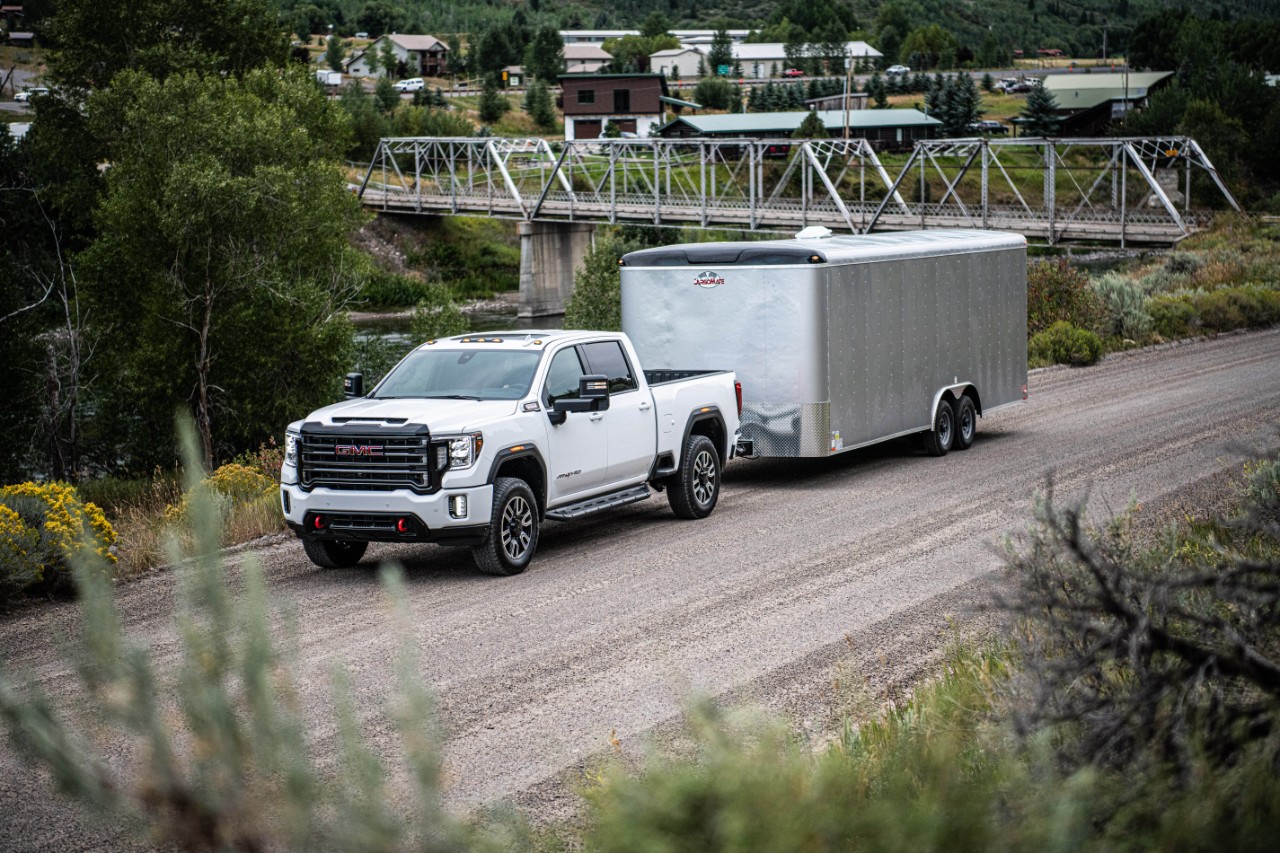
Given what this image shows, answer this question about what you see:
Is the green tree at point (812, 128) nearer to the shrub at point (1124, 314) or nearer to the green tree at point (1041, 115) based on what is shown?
the green tree at point (1041, 115)

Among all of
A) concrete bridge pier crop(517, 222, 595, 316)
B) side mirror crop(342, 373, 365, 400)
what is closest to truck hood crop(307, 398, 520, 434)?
side mirror crop(342, 373, 365, 400)

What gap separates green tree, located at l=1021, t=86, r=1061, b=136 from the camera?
392 ft

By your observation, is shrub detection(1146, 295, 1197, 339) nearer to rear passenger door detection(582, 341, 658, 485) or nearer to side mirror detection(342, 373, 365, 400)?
rear passenger door detection(582, 341, 658, 485)

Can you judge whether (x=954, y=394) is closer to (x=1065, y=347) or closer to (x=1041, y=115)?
(x=1065, y=347)

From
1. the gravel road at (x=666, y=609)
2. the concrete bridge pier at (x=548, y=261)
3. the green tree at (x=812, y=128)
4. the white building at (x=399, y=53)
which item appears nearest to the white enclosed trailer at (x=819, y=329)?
the gravel road at (x=666, y=609)

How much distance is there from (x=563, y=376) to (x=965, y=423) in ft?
25.7

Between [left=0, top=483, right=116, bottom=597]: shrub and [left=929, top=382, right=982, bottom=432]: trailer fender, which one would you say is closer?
[left=0, top=483, right=116, bottom=597]: shrub

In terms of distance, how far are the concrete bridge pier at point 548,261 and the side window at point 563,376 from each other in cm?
6780

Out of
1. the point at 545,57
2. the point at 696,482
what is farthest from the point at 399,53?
the point at 696,482

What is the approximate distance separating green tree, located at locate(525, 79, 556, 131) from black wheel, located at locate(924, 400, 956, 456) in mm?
135104

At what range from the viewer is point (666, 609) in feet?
33.9

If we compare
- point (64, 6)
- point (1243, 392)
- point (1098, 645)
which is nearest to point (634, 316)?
point (1243, 392)

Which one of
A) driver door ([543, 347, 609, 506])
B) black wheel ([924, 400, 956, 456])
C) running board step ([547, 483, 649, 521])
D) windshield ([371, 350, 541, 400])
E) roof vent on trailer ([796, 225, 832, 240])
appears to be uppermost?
roof vent on trailer ([796, 225, 832, 240])

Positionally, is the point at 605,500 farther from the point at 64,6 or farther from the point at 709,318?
the point at 64,6
